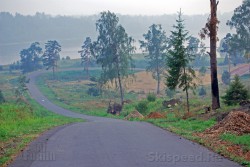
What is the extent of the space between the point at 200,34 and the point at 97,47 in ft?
127

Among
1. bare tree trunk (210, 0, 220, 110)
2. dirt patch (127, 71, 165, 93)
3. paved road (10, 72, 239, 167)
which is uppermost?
bare tree trunk (210, 0, 220, 110)

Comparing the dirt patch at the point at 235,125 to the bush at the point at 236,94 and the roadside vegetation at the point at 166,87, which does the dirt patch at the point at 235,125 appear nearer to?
the roadside vegetation at the point at 166,87

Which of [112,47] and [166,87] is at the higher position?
[112,47]

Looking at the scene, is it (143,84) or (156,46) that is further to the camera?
(143,84)

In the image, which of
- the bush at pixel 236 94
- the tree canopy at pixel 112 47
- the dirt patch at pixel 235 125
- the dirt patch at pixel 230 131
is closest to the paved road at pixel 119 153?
the dirt patch at pixel 230 131

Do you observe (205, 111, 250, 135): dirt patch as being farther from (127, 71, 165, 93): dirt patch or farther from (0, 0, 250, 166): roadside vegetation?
(127, 71, 165, 93): dirt patch

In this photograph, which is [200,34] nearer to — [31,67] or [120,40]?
[120,40]

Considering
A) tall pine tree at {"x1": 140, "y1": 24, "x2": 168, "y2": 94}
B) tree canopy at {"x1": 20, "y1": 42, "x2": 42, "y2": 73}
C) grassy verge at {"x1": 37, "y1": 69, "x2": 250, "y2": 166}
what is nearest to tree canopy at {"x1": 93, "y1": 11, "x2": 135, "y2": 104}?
grassy verge at {"x1": 37, "y1": 69, "x2": 250, "y2": 166}

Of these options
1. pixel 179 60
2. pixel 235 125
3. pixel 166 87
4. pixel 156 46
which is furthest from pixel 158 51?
pixel 235 125

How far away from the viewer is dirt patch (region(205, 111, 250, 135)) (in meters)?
15.5

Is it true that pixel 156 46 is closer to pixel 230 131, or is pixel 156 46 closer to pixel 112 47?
pixel 112 47

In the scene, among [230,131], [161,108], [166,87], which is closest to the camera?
[230,131]

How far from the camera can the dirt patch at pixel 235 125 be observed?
15507 millimetres

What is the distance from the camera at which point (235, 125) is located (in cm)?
1605
